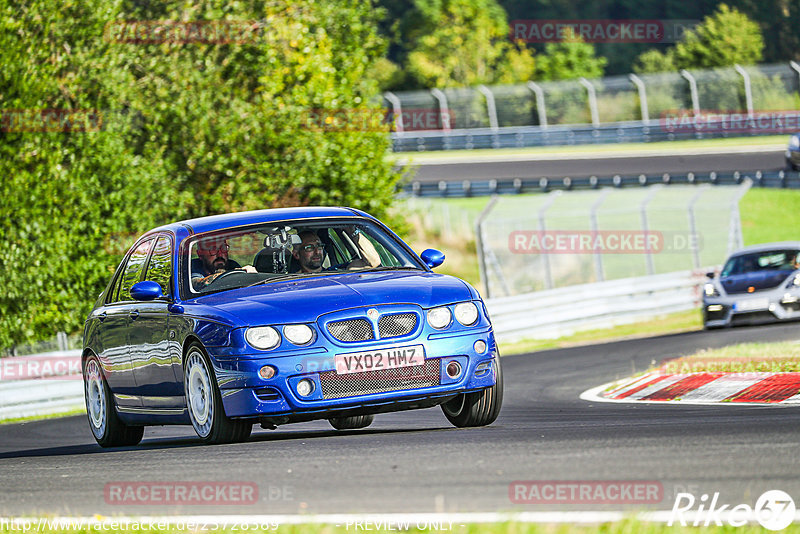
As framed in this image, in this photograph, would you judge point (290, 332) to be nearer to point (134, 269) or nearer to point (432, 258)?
point (432, 258)

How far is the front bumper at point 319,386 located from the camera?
301 inches

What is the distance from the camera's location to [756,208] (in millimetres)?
39062

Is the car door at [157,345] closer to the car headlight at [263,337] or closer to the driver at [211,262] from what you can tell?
the driver at [211,262]

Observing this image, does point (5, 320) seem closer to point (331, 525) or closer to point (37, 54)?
point (37, 54)

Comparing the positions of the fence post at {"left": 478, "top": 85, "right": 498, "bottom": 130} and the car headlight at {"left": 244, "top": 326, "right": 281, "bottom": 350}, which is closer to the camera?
the car headlight at {"left": 244, "top": 326, "right": 281, "bottom": 350}

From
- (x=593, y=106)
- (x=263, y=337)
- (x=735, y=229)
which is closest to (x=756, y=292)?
(x=735, y=229)

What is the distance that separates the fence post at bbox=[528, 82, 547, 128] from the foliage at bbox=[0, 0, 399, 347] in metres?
21.2

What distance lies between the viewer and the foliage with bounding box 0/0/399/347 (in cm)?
2120

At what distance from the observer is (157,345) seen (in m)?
8.83

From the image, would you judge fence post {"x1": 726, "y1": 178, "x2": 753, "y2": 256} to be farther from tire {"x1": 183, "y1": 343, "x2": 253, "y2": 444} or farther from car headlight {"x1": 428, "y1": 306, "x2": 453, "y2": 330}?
tire {"x1": 183, "y1": 343, "x2": 253, "y2": 444}

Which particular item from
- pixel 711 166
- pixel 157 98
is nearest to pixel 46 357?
pixel 157 98

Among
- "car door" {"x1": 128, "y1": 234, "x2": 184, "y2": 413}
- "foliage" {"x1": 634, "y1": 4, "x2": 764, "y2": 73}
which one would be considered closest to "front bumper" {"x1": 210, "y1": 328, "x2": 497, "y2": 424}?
"car door" {"x1": 128, "y1": 234, "x2": 184, "y2": 413}

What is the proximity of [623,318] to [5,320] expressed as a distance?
1086 centimetres

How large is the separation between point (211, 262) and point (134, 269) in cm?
118
